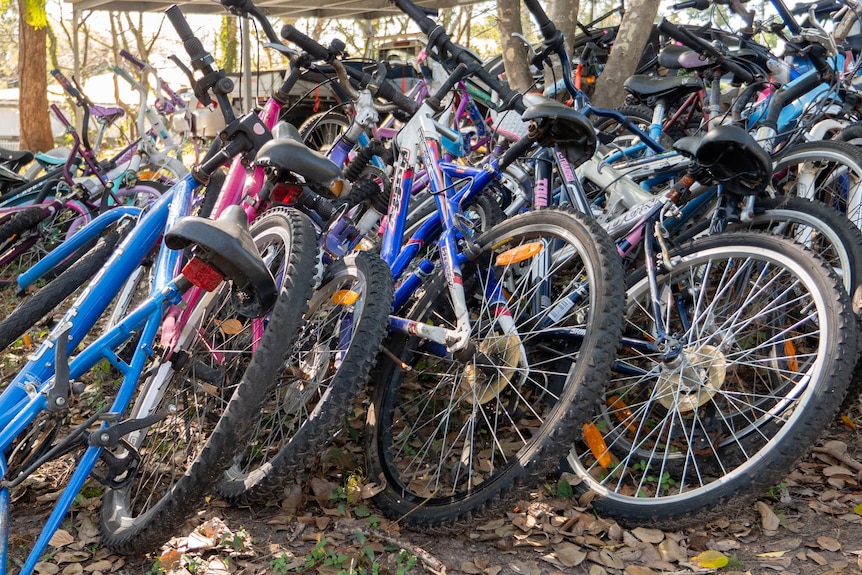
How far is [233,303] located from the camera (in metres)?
2.79

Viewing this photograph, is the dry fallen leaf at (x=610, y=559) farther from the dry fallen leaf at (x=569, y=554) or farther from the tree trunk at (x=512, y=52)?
the tree trunk at (x=512, y=52)

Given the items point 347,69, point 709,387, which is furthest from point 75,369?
point 709,387

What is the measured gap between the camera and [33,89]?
→ 36.3 feet

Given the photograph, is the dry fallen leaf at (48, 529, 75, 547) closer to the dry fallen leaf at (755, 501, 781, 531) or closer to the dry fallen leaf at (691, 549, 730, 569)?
the dry fallen leaf at (691, 549, 730, 569)

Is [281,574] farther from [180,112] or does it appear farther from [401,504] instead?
[180,112]

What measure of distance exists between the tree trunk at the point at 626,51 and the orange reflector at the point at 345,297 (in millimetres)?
3360

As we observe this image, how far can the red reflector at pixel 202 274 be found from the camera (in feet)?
7.18

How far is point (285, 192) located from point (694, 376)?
5.55ft

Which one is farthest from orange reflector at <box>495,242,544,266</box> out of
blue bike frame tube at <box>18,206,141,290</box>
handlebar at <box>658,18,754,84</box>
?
blue bike frame tube at <box>18,206,141,290</box>

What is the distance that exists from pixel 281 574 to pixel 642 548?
1.31 m

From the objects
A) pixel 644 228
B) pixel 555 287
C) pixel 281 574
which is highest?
pixel 644 228

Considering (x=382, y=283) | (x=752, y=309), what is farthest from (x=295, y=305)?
(x=752, y=309)

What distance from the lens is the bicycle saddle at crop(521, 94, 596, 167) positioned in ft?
9.64

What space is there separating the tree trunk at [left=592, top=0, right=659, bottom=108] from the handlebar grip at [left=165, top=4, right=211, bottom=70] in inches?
133
